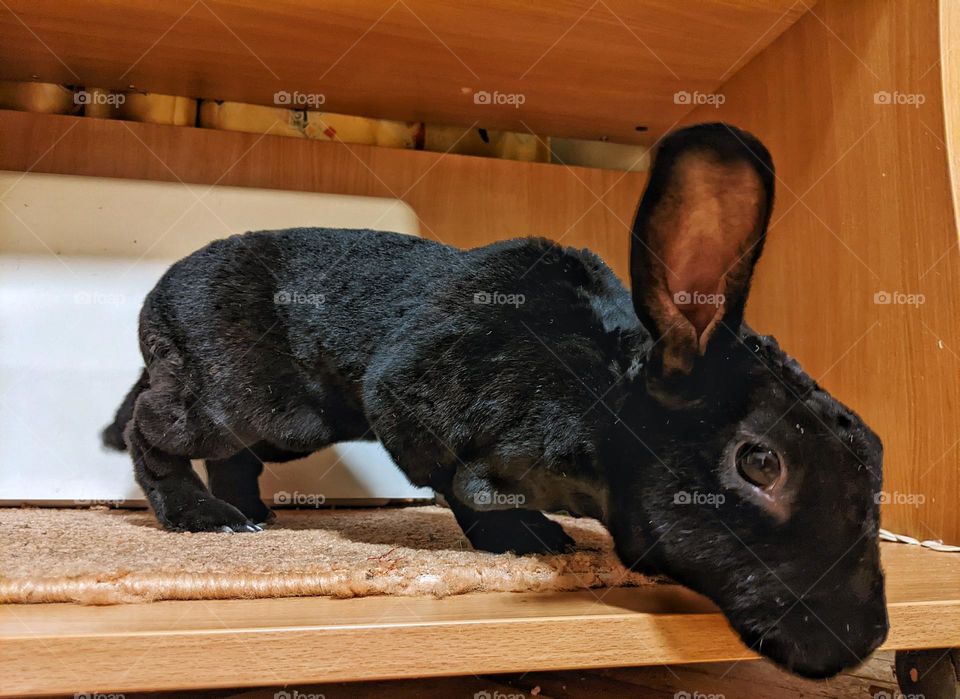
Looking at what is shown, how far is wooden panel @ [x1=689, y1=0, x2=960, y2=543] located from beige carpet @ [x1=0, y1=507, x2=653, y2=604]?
41 cm

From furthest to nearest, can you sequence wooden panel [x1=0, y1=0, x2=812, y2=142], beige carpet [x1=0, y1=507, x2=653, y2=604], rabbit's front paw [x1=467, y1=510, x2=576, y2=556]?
wooden panel [x1=0, y1=0, x2=812, y2=142] → rabbit's front paw [x1=467, y1=510, x2=576, y2=556] → beige carpet [x1=0, y1=507, x2=653, y2=604]

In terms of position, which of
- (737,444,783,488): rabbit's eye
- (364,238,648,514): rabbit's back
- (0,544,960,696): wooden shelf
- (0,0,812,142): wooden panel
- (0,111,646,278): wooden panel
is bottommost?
(0,544,960,696): wooden shelf

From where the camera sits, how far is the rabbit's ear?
60 centimetres

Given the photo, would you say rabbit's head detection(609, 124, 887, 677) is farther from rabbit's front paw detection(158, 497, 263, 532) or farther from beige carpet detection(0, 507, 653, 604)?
rabbit's front paw detection(158, 497, 263, 532)

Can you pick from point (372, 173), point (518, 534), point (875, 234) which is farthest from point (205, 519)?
point (875, 234)

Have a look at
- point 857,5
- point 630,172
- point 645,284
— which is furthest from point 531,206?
point 645,284

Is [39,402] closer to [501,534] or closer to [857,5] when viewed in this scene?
[501,534]

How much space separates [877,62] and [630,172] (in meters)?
0.60

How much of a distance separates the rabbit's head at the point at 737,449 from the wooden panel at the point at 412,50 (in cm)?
62

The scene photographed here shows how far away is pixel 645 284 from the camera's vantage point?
647mm

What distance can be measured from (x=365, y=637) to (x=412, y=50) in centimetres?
93

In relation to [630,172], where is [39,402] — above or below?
below

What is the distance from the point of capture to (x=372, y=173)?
1493 mm

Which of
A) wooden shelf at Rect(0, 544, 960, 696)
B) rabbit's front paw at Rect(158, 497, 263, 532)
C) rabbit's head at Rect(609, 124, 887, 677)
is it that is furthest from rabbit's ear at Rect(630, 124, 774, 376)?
rabbit's front paw at Rect(158, 497, 263, 532)
